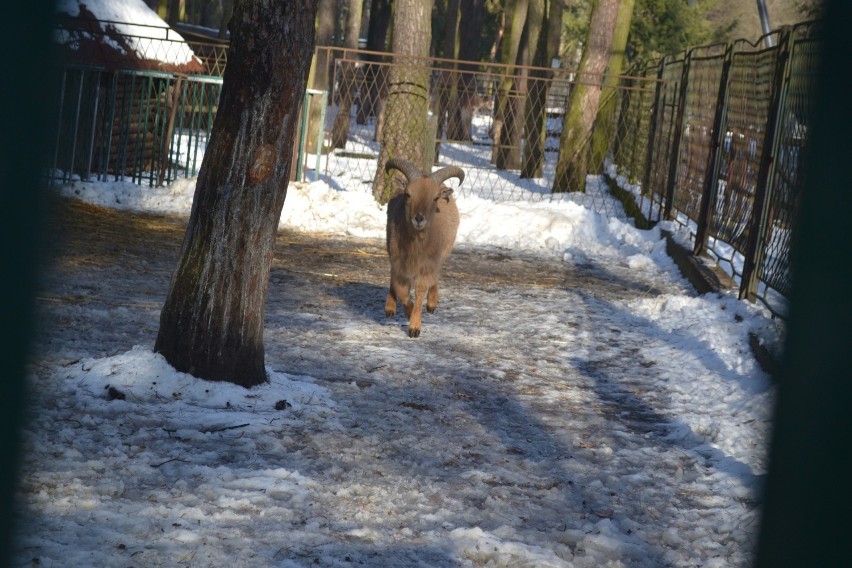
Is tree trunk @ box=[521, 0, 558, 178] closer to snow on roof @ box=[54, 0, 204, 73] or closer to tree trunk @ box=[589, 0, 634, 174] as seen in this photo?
tree trunk @ box=[589, 0, 634, 174]

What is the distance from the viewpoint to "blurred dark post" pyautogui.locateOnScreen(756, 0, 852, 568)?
94cm

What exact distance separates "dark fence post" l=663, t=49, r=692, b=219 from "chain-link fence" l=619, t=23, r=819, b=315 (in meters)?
0.02

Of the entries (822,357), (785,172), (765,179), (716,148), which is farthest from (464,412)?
(716,148)

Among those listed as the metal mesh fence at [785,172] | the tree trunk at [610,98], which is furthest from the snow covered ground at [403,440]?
the tree trunk at [610,98]

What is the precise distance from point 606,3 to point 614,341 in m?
13.4

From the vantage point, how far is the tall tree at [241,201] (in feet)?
19.1

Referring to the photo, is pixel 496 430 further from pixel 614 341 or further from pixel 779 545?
pixel 779 545

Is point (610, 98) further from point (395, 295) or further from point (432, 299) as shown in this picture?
point (395, 295)

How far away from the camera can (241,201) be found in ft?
19.4

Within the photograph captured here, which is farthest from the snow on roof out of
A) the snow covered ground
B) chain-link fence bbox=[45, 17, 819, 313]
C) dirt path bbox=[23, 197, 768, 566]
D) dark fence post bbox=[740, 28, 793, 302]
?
dark fence post bbox=[740, 28, 793, 302]

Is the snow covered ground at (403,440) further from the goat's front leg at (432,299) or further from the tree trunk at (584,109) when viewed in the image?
the tree trunk at (584,109)

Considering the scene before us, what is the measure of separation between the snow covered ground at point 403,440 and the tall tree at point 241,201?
222mm

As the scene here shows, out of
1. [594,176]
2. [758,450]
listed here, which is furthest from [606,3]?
[758,450]

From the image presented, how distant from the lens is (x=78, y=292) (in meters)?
8.82
